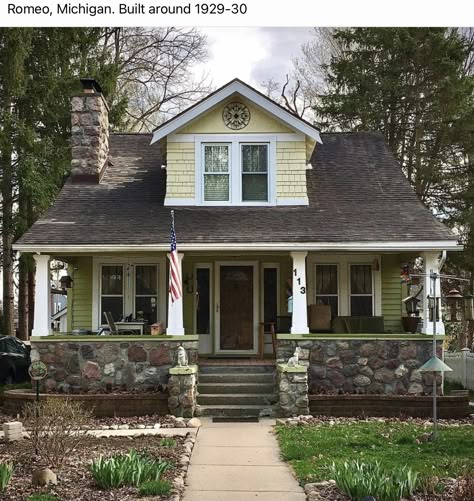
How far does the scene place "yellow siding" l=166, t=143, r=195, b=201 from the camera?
44.9ft

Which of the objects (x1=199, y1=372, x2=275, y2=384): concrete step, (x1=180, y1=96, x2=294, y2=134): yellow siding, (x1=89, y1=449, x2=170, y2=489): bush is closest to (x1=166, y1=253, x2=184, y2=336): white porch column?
(x1=199, y1=372, x2=275, y2=384): concrete step

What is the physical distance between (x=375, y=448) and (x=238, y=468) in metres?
1.73

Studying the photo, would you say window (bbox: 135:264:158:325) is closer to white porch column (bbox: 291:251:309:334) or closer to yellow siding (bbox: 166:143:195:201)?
yellow siding (bbox: 166:143:195:201)

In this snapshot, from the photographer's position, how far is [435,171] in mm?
21828

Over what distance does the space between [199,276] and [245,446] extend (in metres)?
5.75

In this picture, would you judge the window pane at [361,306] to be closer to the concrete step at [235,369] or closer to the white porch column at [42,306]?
the concrete step at [235,369]

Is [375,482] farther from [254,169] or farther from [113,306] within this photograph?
[113,306]

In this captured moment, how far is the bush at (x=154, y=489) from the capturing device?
6.26 meters

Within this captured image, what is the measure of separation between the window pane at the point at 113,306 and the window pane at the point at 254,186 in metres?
3.20

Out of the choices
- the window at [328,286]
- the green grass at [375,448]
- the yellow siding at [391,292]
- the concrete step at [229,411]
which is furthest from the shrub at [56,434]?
the yellow siding at [391,292]

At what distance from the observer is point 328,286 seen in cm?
1415

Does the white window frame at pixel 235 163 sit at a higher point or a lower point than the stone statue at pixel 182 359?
higher
